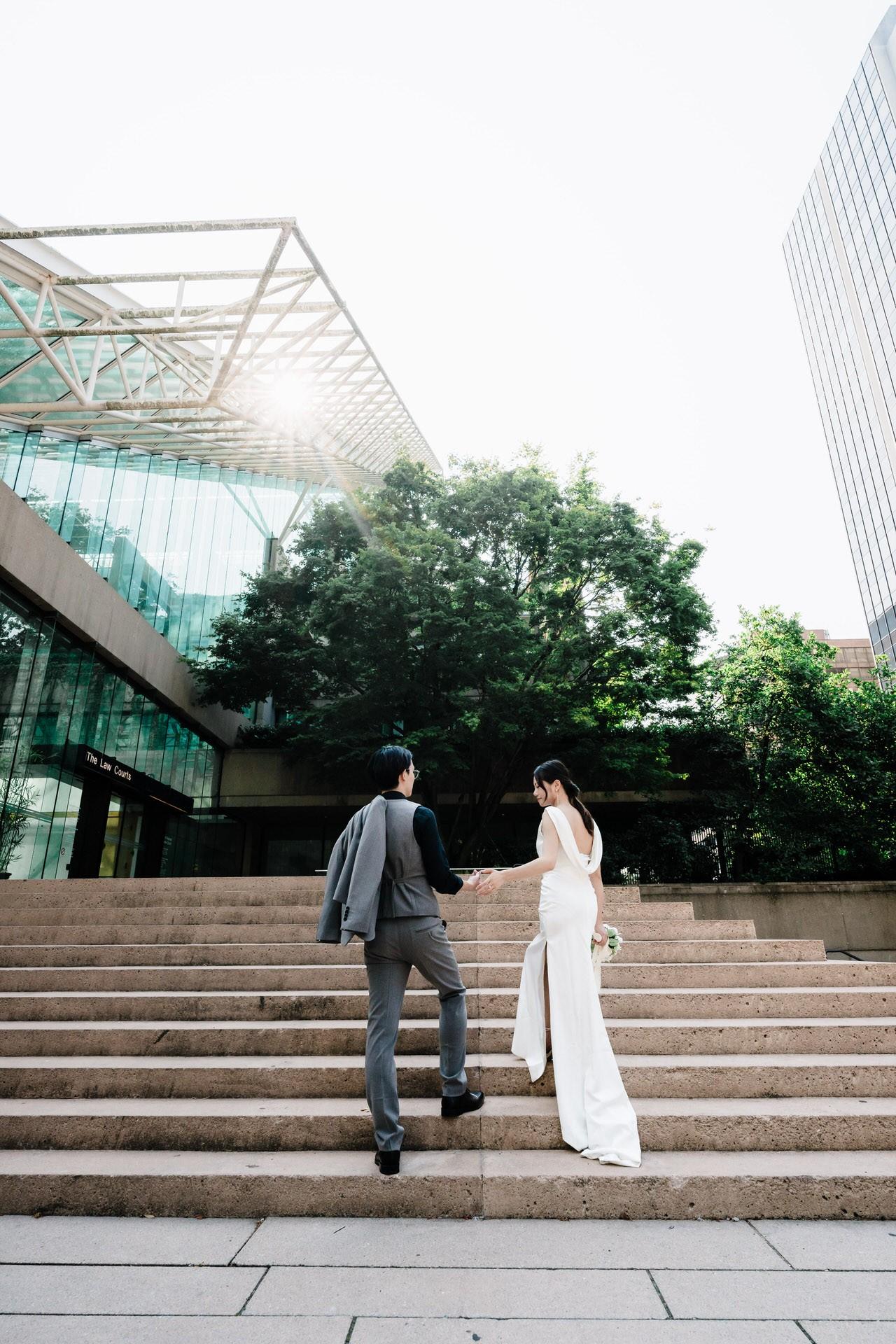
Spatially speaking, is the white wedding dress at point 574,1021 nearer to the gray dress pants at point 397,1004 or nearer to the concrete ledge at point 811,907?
the gray dress pants at point 397,1004

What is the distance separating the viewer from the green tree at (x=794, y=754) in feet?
46.6

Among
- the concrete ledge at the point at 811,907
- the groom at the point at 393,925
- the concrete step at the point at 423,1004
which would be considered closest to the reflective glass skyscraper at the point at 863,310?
the concrete ledge at the point at 811,907

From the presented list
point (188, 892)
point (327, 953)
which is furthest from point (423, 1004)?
point (188, 892)

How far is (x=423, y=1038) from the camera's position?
496 centimetres

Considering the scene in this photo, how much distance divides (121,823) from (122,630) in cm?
439

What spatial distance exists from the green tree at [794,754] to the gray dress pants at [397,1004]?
12.4 m

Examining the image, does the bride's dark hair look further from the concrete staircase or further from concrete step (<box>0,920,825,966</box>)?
concrete step (<box>0,920,825,966</box>)

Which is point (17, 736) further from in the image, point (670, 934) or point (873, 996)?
point (873, 996)

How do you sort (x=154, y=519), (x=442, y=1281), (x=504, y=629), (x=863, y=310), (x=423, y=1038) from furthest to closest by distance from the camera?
(x=863, y=310) → (x=154, y=519) → (x=504, y=629) → (x=423, y=1038) → (x=442, y=1281)

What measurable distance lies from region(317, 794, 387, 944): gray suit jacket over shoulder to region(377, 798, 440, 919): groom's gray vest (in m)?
0.05

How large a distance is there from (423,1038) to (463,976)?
3.48ft

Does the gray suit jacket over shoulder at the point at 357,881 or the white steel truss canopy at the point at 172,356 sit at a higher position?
the white steel truss canopy at the point at 172,356

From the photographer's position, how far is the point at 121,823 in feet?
56.4

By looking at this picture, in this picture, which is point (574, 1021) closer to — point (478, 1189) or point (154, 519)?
point (478, 1189)
